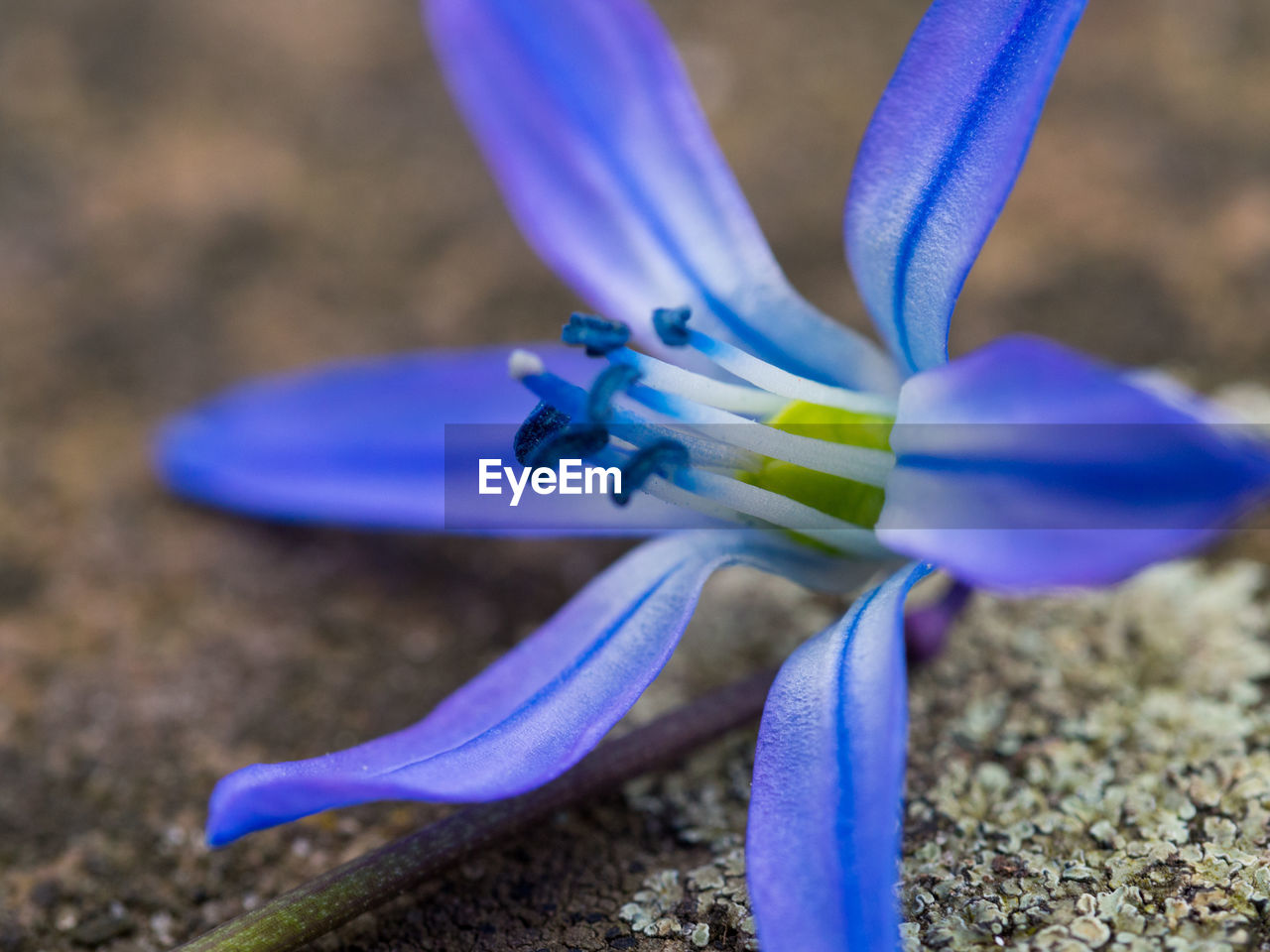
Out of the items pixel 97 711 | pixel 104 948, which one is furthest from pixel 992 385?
pixel 97 711

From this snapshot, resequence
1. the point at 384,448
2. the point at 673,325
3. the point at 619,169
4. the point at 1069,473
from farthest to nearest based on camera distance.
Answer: the point at 384,448
the point at 619,169
the point at 673,325
the point at 1069,473

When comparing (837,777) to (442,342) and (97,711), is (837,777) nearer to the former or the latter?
(97,711)

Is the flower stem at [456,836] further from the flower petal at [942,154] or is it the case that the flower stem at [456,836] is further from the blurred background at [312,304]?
the flower petal at [942,154]

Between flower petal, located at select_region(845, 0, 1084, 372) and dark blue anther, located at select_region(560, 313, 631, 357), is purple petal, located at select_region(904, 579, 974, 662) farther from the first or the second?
dark blue anther, located at select_region(560, 313, 631, 357)

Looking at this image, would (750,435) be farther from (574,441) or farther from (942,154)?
(942,154)

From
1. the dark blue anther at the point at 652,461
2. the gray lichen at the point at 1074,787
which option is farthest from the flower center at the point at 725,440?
the gray lichen at the point at 1074,787

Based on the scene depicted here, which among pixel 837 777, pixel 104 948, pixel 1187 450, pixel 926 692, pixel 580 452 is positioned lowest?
pixel 104 948

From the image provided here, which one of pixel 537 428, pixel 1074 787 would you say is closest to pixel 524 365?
pixel 537 428
